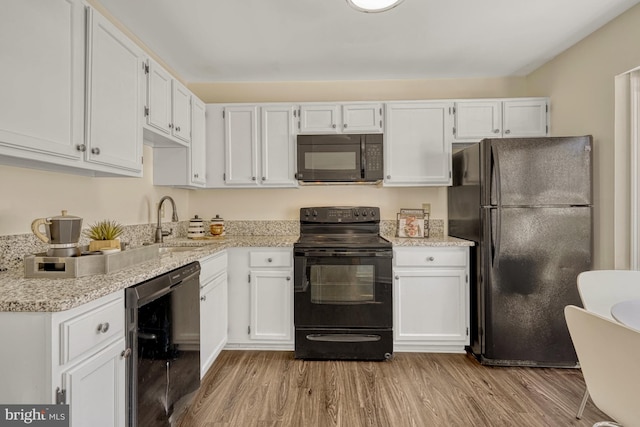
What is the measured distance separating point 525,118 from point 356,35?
1.71m

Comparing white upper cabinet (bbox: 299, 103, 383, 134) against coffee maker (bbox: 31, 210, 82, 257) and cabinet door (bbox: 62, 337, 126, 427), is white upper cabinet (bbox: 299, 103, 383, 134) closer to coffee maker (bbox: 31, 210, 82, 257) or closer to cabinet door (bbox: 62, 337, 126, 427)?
coffee maker (bbox: 31, 210, 82, 257)

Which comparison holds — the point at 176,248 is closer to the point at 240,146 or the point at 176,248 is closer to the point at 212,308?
the point at 212,308

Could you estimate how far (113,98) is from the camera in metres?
1.69

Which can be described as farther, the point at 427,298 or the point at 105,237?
the point at 427,298

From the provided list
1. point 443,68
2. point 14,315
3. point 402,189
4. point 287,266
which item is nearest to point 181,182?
point 287,266

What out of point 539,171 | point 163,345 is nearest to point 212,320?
point 163,345

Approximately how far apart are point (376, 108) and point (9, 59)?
2440 millimetres

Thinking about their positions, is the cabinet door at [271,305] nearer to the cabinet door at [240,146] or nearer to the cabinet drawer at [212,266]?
the cabinet drawer at [212,266]

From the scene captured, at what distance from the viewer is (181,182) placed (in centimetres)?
268

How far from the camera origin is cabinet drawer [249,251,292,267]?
268 cm

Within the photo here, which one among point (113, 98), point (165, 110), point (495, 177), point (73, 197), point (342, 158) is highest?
point (165, 110)

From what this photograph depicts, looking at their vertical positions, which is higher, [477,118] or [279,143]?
[477,118]

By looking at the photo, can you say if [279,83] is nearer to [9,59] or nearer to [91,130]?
[91,130]

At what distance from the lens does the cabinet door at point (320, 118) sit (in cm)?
295
